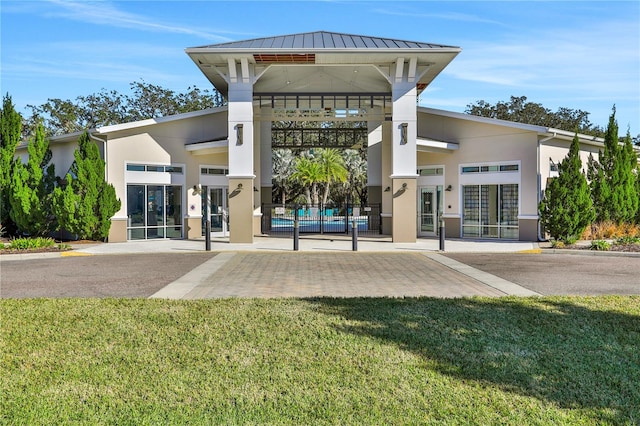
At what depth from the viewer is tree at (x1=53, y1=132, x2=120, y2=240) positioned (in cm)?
1938

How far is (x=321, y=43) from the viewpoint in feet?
63.1

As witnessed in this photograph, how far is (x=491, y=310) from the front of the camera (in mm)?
7516

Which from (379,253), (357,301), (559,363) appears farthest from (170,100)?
(559,363)

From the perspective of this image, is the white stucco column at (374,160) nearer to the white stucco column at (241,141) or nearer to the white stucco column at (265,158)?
the white stucco column at (265,158)

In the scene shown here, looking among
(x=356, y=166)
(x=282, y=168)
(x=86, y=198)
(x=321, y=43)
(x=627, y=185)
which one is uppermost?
(x=321, y=43)

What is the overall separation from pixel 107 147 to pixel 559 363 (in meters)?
19.1

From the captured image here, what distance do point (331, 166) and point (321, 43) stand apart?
38.0 metres

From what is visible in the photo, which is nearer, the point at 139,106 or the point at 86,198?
the point at 86,198

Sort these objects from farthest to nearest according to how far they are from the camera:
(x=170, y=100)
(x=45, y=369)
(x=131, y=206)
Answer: (x=170, y=100), (x=131, y=206), (x=45, y=369)

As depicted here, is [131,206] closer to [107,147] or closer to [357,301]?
[107,147]

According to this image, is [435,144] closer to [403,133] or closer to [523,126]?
[403,133]

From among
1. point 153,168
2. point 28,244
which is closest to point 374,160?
point 153,168

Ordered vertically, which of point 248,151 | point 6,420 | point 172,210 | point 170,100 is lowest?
point 6,420

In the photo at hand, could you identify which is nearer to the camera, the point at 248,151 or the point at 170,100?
the point at 248,151
